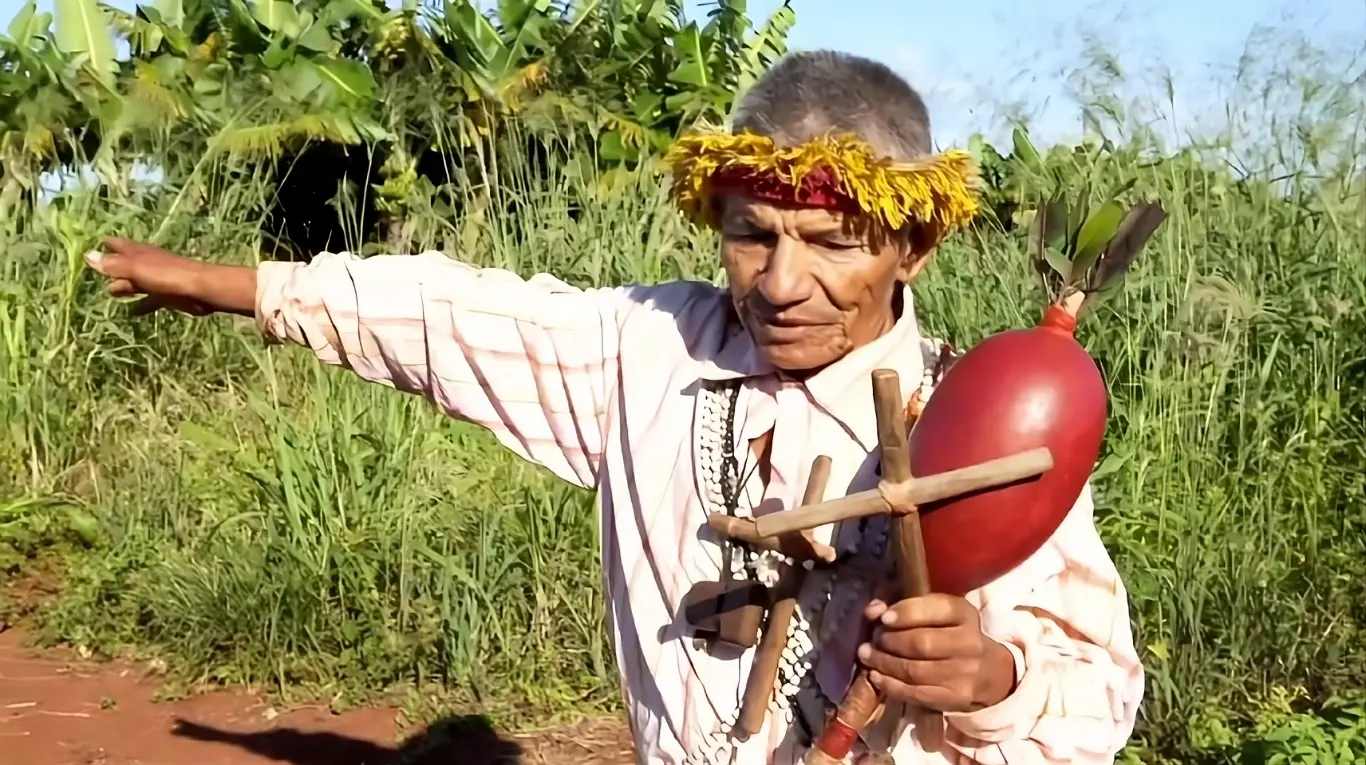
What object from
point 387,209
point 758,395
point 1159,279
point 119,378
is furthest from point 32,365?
point 758,395

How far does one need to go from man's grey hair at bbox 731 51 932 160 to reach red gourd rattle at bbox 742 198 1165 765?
0.23 m

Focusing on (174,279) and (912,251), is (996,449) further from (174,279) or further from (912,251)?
(174,279)

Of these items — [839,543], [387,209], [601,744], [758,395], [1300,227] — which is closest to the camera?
[839,543]

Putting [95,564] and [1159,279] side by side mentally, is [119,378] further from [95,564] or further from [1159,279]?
[1159,279]

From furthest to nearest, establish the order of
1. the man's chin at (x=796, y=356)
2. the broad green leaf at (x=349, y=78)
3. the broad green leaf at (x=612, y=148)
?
the broad green leaf at (x=349, y=78) < the broad green leaf at (x=612, y=148) < the man's chin at (x=796, y=356)

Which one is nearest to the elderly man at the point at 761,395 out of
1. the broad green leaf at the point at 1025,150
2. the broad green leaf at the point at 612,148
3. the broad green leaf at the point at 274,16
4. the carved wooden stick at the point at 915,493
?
the carved wooden stick at the point at 915,493

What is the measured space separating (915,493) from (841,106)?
1.66 feet

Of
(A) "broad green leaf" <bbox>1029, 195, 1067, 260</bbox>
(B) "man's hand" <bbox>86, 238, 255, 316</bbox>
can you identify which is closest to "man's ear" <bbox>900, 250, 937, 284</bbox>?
(A) "broad green leaf" <bbox>1029, 195, 1067, 260</bbox>

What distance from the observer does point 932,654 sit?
139 centimetres

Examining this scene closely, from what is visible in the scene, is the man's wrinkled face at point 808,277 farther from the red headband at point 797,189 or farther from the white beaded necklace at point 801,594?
the white beaded necklace at point 801,594

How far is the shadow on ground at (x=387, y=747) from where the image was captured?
368 cm

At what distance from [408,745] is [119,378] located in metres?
2.48

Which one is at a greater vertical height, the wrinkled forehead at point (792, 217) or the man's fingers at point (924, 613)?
the wrinkled forehead at point (792, 217)

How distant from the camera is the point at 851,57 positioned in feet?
5.57
